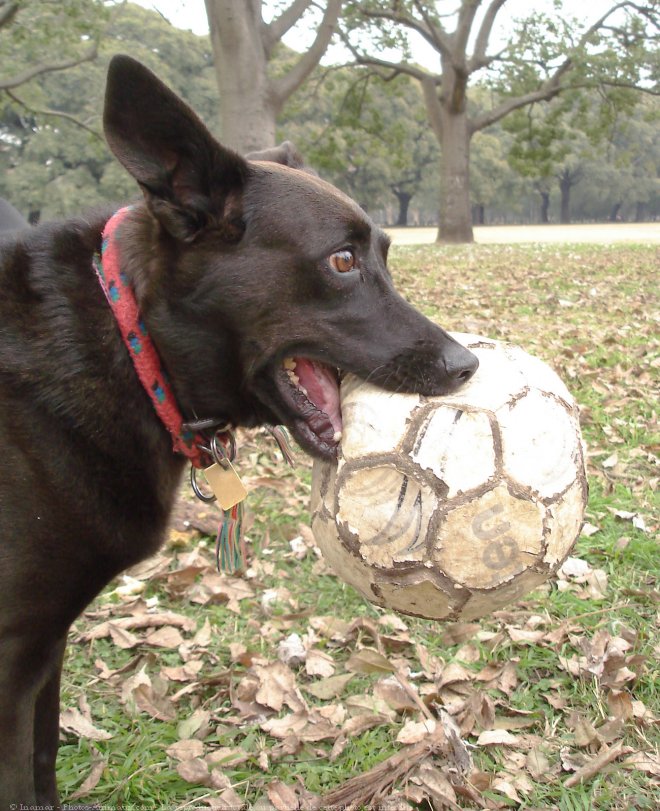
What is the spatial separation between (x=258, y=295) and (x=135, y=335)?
38 cm

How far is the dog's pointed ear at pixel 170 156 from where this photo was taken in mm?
1940

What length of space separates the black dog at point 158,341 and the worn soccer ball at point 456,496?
0.14 meters

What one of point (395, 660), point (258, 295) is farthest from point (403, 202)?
point (258, 295)

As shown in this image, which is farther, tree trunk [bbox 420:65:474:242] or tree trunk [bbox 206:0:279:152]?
tree trunk [bbox 420:65:474:242]

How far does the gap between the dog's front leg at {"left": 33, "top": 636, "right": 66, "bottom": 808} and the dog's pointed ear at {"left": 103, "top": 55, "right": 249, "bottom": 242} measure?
4.66ft

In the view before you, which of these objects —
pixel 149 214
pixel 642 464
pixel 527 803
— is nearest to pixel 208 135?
pixel 149 214

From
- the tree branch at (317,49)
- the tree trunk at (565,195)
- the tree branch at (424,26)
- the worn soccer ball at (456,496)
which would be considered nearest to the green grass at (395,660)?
the worn soccer ball at (456,496)

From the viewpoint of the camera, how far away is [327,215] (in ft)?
7.22

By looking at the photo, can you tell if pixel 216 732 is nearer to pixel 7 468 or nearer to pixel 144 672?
pixel 144 672

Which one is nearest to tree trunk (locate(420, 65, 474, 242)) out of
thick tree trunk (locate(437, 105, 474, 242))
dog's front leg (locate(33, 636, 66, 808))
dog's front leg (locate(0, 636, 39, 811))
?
thick tree trunk (locate(437, 105, 474, 242))

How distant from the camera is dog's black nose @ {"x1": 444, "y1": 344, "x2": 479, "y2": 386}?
6.97 ft

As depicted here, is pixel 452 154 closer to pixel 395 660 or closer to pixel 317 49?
pixel 317 49

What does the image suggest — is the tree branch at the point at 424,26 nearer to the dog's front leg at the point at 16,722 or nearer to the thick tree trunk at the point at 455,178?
the thick tree trunk at the point at 455,178

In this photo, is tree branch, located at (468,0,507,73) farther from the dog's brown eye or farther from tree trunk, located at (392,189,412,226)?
tree trunk, located at (392,189,412,226)
